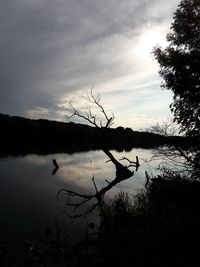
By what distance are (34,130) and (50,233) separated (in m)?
99.7

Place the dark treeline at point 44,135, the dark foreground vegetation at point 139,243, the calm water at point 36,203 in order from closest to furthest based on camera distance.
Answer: the dark foreground vegetation at point 139,243
the calm water at point 36,203
the dark treeline at point 44,135

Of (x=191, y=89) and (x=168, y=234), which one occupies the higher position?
(x=191, y=89)

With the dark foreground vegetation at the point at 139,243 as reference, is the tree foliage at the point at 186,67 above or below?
above

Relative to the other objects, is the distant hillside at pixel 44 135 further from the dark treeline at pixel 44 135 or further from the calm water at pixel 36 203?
the calm water at pixel 36 203

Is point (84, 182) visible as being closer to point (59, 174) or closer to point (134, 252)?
point (59, 174)

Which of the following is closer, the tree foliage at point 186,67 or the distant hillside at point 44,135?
the tree foliage at point 186,67

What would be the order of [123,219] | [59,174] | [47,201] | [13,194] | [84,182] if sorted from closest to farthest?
[123,219] < [47,201] < [13,194] < [84,182] < [59,174]

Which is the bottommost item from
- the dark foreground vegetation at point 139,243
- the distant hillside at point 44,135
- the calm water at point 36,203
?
the calm water at point 36,203

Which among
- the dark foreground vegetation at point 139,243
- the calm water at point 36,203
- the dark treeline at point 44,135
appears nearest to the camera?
the dark foreground vegetation at point 139,243

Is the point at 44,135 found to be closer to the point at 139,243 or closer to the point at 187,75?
the point at 187,75

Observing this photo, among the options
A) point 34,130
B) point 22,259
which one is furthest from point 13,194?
point 34,130

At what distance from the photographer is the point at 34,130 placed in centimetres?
11306

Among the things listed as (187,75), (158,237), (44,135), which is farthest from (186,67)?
(44,135)

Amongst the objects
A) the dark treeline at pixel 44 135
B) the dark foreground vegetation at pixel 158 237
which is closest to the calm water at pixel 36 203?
the dark foreground vegetation at pixel 158 237
